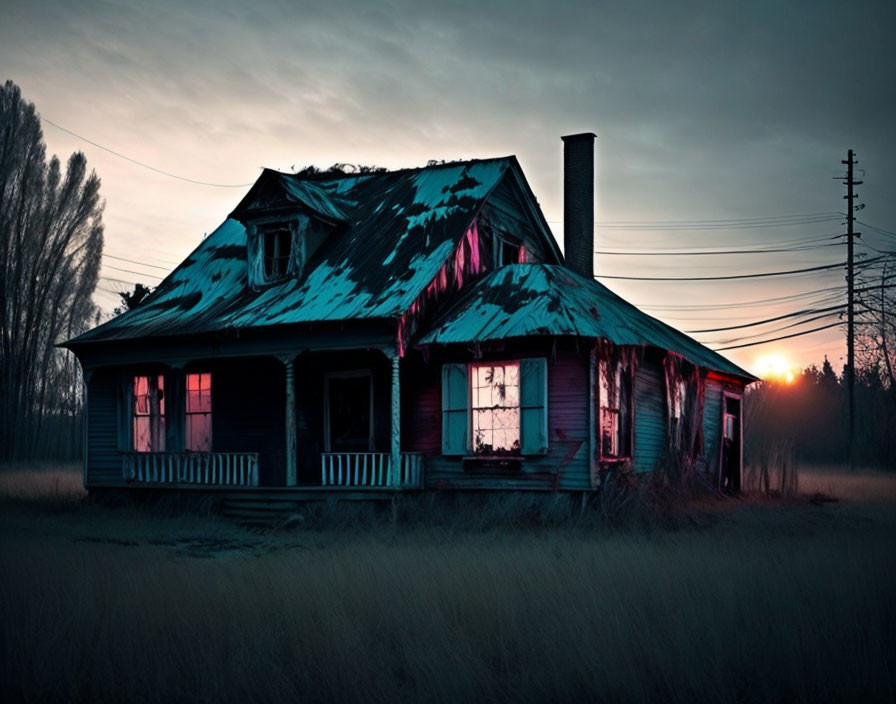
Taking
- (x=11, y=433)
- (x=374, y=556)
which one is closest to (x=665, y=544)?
(x=374, y=556)

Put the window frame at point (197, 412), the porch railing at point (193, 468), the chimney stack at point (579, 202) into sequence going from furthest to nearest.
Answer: the chimney stack at point (579, 202), the window frame at point (197, 412), the porch railing at point (193, 468)

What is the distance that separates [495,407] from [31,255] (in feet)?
82.1

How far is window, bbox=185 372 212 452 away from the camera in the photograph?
20797mm

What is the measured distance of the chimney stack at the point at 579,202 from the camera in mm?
22406

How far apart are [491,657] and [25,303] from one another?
33583 millimetres

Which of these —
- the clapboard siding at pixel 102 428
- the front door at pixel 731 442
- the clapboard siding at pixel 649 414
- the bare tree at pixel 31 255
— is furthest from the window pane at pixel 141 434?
the bare tree at pixel 31 255

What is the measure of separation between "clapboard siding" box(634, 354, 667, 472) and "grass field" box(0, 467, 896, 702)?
5864 mm

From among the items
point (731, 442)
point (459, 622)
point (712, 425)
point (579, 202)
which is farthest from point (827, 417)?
point (459, 622)

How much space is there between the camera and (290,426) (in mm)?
18000

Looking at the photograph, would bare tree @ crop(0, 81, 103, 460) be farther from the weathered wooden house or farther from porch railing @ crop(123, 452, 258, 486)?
porch railing @ crop(123, 452, 258, 486)

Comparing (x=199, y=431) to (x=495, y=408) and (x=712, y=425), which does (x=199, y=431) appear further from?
(x=712, y=425)

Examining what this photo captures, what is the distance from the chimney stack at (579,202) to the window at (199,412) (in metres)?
8.86

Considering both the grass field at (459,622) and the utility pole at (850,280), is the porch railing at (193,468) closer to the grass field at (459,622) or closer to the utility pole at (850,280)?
the grass field at (459,622)

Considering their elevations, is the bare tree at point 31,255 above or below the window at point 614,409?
above
